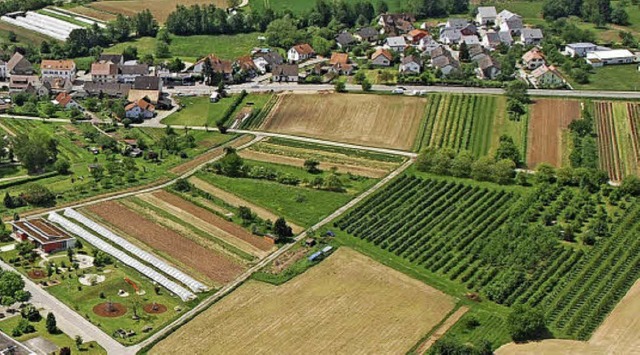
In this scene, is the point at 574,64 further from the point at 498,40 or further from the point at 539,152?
the point at 539,152

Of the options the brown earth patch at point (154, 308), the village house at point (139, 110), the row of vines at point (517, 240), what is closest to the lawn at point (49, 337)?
the brown earth patch at point (154, 308)

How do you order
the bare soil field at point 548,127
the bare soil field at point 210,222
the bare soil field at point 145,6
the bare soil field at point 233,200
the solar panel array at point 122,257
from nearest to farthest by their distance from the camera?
the solar panel array at point 122,257 → the bare soil field at point 210,222 → the bare soil field at point 233,200 → the bare soil field at point 548,127 → the bare soil field at point 145,6

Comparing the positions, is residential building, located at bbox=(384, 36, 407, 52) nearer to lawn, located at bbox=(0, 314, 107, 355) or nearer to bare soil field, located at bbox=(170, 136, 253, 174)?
bare soil field, located at bbox=(170, 136, 253, 174)

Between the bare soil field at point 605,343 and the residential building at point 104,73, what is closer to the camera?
the bare soil field at point 605,343

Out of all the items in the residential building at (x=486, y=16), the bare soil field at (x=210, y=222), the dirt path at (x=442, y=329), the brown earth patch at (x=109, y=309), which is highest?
the residential building at (x=486, y=16)

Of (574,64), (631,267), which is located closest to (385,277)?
(631,267)

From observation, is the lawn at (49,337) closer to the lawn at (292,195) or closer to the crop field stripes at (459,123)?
the lawn at (292,195)

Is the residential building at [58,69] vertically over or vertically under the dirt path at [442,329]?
over

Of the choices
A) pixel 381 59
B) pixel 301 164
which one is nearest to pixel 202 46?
pixel 381 59
